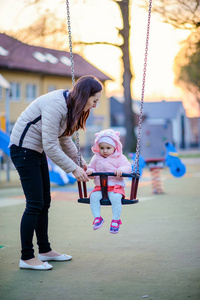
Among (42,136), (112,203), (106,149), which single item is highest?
(42,136)

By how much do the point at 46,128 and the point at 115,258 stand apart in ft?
4.80

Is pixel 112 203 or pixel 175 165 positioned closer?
pixel 112 203

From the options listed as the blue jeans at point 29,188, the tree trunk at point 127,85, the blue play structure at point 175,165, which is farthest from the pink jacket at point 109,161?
the tree trunk at point 127,85

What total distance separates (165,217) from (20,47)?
50.4ft

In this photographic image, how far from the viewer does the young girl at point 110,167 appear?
15.2 ft

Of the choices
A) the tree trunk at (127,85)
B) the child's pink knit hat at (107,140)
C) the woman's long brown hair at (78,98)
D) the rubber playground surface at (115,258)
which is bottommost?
the rubber playground surface at (115,258)

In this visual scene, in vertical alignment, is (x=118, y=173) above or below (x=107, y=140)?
below

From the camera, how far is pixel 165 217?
24.1ft

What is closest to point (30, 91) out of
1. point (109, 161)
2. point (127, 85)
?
point (127, 85)

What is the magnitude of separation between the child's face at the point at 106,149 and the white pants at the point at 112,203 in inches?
16.0

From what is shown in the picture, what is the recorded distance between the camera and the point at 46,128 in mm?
4016

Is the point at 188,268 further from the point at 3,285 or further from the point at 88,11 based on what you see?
the point at 88,11

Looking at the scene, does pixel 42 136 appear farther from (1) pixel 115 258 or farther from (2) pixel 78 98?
(1) pixel 115 258

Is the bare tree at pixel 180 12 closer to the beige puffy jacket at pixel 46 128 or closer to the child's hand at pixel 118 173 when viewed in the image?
the child's hand at pixel 118 173
